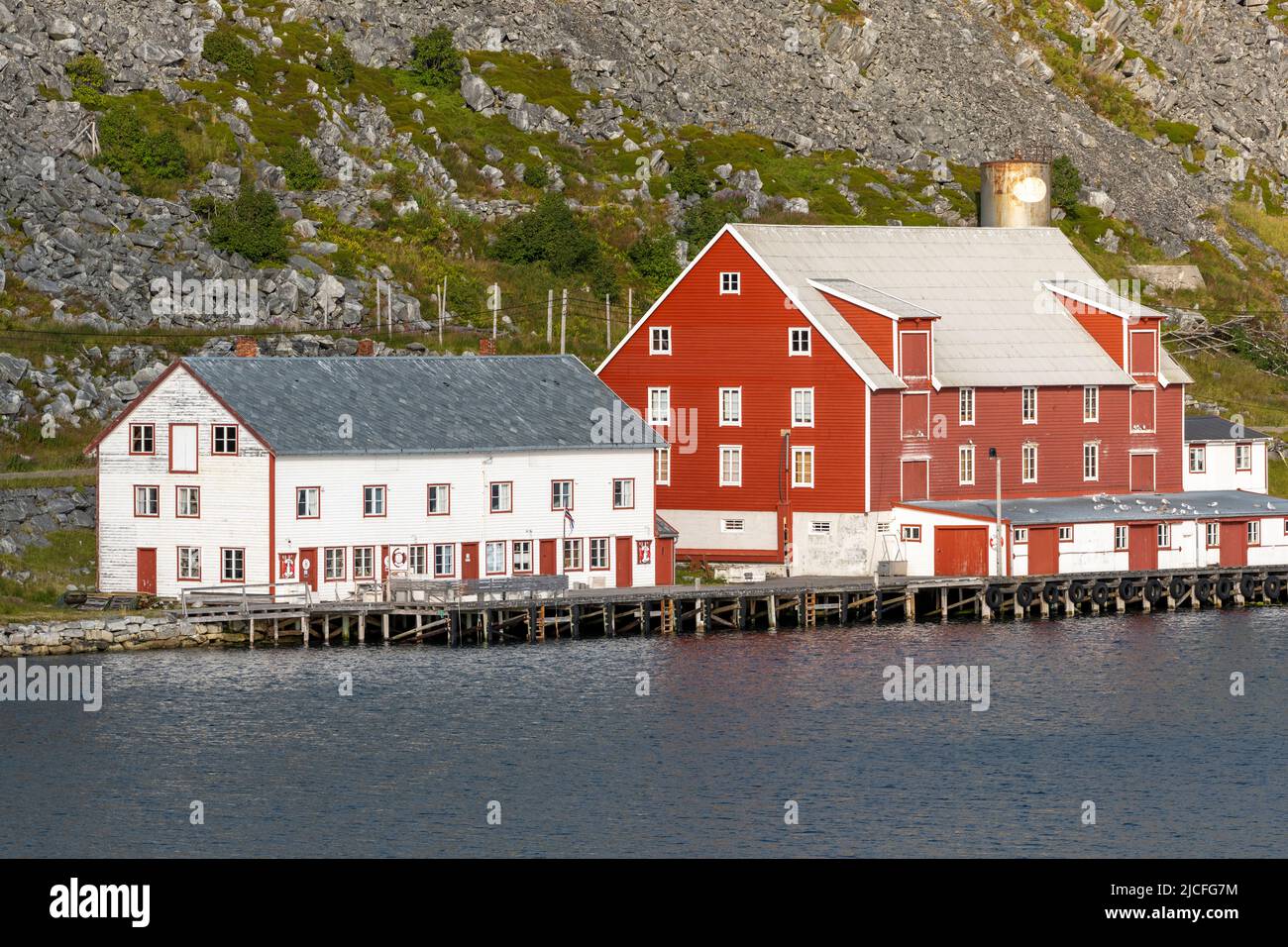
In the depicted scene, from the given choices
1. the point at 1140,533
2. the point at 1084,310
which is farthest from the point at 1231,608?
the point at 1084,310

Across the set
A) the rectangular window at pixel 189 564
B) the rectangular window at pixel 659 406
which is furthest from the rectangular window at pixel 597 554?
the rectangular window at pixel 189 564

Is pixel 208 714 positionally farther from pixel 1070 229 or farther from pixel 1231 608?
pixel 1070 229

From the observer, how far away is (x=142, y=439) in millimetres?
77250

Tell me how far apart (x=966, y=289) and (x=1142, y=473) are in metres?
9.33

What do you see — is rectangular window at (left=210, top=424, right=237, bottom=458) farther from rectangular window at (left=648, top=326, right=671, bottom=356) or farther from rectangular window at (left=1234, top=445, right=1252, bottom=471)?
rectangular window at (left=1234, top=445, right=1252, bottom=471)

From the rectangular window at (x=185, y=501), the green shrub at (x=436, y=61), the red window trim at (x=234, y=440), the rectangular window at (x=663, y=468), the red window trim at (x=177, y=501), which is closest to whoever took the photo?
the red window trim at (x=234, y=440)

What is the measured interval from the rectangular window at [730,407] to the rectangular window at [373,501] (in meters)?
16.5

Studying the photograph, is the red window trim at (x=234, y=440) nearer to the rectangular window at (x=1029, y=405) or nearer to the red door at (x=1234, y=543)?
the rectangular window at (x=1029, y=405)

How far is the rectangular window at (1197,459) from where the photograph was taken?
9738 centimetres

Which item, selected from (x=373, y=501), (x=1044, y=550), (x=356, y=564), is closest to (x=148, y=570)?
(x=356, y=564)

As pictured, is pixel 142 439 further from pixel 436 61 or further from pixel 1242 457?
pixel 436 61
